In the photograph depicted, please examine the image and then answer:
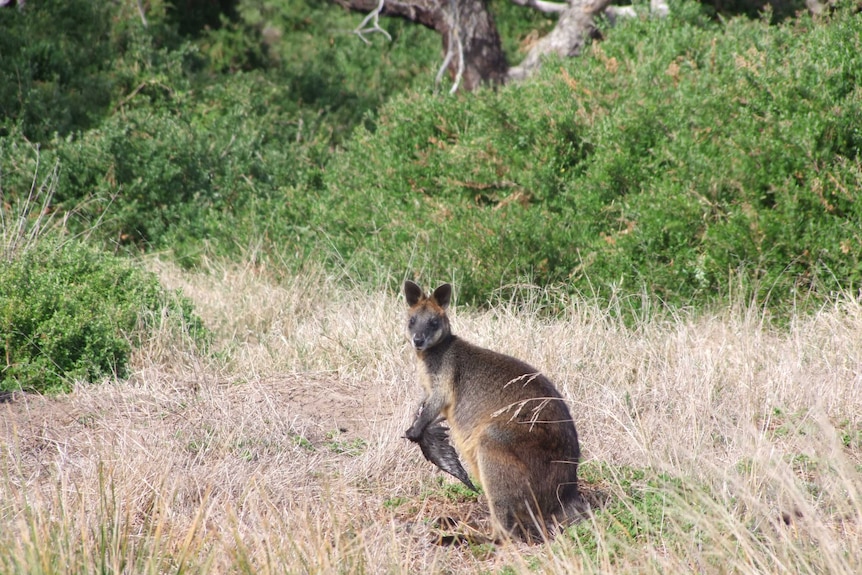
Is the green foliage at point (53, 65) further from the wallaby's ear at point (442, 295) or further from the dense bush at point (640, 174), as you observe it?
the wallaby's ear at point (442, 295)

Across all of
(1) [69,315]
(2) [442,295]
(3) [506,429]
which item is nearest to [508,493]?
(3) [506,429]

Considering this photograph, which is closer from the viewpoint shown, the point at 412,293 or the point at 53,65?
the point at 412,293

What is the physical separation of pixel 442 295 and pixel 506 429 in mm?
1190

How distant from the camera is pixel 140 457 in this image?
226 inches

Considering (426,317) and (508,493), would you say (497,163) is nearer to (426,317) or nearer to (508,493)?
(426,317)

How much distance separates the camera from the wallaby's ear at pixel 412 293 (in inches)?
243

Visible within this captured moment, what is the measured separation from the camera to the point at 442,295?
627cm

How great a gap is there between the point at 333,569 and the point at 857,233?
624cm

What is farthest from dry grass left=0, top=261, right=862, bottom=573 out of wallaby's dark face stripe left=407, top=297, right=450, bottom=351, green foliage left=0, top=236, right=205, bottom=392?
wallaby's dark face stripe left=407, top=297, right=450, bottom=351

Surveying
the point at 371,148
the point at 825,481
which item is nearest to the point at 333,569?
the point at 825,481

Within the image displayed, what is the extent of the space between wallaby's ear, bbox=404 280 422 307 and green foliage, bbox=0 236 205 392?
287 centimetres

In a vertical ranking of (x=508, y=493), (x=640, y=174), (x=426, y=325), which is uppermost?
(x=426, y=325)

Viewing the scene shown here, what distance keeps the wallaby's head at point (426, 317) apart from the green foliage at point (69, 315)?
9.57 feet

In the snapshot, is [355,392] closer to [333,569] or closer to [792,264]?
[333,569]
